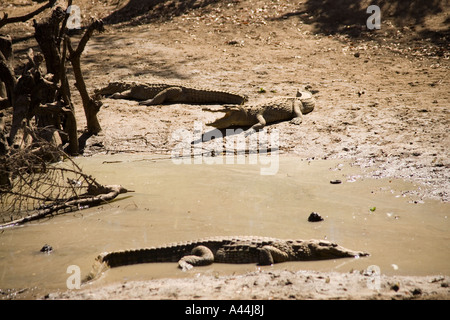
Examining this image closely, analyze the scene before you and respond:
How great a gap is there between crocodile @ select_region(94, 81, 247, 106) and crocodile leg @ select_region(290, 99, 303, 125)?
125 centimetres

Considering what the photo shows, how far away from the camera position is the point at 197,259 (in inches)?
188

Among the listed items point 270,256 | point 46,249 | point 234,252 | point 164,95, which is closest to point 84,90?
point 164,95

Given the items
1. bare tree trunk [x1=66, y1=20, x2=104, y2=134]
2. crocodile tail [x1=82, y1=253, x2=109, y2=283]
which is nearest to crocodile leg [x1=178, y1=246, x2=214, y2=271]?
crocodile tail [x1=82, y1=253, x2=109, y2=283]

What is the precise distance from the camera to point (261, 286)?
403 centimetres

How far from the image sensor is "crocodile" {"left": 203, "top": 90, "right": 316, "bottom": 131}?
9.61 metres

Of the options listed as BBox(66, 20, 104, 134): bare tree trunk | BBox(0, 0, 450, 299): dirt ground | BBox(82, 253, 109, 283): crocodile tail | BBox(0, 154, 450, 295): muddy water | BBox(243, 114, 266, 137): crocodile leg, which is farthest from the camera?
BBox(243, 114, 266, 137): crocodile leg

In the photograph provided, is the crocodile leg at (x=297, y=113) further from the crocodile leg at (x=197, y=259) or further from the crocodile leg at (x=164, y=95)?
the crocodile leg at (x=197, y=259)

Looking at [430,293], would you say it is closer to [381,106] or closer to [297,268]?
[297,268]

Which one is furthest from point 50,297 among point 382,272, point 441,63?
point 441,63

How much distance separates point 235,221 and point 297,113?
445 centimetres

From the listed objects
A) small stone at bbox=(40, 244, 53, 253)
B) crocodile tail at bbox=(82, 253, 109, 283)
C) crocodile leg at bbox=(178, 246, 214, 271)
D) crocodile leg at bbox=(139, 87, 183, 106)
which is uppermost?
crocodile leg at bbox=(139, 87, 183, 106)

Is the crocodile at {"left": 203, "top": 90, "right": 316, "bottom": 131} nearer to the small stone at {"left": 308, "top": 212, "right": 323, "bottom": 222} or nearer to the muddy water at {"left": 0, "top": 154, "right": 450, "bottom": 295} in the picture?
the muddy water at {"left": 0, "top": 154, "right": 450, "bottom": 295}

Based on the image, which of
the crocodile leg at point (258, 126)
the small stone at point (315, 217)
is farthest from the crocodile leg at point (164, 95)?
the small stone at point (315, 217)

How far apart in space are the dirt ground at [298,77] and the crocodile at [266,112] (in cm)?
21
